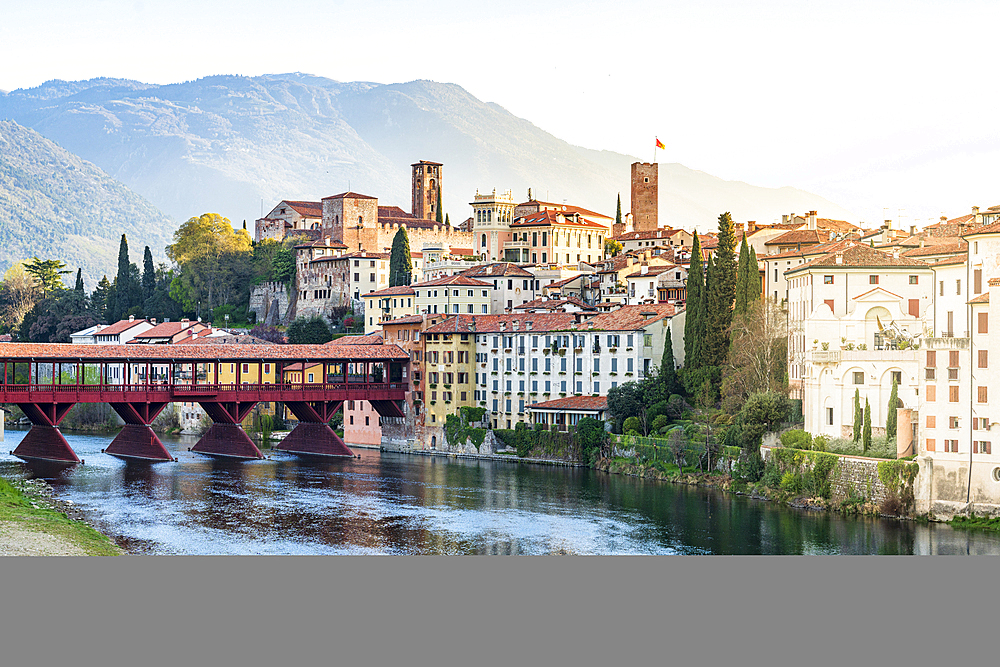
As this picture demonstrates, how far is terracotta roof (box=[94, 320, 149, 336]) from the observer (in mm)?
96750

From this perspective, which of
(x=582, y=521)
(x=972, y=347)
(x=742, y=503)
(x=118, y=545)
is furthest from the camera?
(x=742, y=503)

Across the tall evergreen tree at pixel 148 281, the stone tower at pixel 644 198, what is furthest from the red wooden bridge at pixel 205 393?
the stone tower at pixel 644 198

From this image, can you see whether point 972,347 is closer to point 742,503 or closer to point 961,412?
point 961,412

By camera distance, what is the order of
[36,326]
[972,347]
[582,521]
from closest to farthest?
[972,347] < [582,521] < [36,326]

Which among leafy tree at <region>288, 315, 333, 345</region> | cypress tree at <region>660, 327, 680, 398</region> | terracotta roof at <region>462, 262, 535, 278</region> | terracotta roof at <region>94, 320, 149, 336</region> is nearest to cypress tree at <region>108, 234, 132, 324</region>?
terracotta roof at <region>94, 320, 149, 336</region>

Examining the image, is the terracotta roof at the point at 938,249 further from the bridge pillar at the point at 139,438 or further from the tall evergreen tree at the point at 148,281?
the tall evergreen tree at the point at 148,281

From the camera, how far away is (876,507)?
132 feet

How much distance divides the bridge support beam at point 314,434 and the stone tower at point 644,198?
50760mm

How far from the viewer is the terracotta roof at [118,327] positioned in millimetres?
96750

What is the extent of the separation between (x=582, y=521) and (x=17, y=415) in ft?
190

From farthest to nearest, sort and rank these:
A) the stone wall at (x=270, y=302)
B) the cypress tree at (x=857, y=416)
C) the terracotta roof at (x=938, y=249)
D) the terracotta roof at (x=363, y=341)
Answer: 1. the stone wall at (x=270, y=302)
2. the terracotta roof at (x=363, y=341)
3. the terracotta roof at (x=938, y=249)
4. the cypress tree at (x=857, y=416)

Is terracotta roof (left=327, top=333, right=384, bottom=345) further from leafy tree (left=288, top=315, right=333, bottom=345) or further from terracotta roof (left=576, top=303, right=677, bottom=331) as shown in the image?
terracotta roof (left=576, top=303, right=677, bottom=331)

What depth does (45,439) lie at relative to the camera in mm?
61656

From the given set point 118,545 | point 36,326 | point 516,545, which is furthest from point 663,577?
point 36,326
